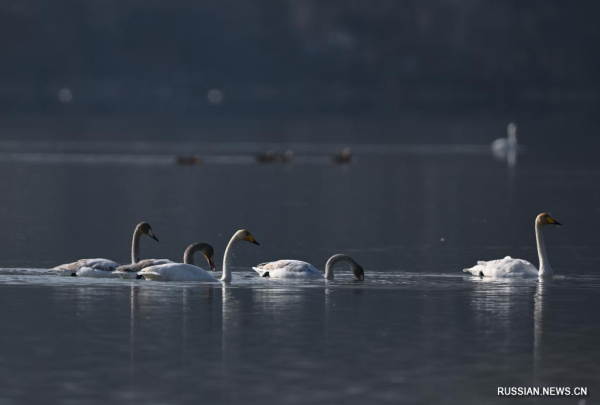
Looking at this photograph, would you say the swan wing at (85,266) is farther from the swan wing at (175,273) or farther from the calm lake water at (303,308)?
the swan wing at (175,273)

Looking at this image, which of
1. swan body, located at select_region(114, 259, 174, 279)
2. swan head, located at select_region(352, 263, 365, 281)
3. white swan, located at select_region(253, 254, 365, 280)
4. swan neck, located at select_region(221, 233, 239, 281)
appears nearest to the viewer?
swan neck, located at select_region(221, 233, 239, 281)

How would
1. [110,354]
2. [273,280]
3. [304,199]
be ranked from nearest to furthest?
[110,354] → [273,280] → [304,199]

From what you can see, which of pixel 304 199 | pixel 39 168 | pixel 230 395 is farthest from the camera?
pixel 39 168

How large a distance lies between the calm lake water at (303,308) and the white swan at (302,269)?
0.70ft

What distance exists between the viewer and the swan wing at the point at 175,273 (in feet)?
86.8

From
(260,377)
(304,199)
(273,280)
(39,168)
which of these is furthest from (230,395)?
(39,168)

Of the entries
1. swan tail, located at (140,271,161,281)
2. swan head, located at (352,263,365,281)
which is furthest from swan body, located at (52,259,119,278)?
swan head, located at (352,263,365,281)

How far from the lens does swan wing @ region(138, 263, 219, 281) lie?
26469mm

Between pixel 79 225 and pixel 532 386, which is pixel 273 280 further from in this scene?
pixel 79 225

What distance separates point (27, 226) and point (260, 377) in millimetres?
20421

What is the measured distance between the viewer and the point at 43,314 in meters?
23.1

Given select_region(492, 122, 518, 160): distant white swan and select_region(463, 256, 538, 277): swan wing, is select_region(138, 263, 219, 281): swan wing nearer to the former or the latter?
select_region(463, 256, 538, 277): swan wing

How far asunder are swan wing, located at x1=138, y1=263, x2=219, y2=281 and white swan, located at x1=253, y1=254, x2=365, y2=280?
1.33 meters

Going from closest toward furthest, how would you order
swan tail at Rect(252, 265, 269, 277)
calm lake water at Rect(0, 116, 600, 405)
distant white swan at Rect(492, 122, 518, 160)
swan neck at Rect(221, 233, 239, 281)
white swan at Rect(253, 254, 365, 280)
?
1. calm lake water at Rect(0, 116, 600, 405)
2. swan neck at Rect(221, 233, 239, 281)
3. white swan at Rect(253, 254, 365, 280)
4. swan tail at Rect(252, 265, 269, 277)
5. distant white swan at Rect(492, 122, 518, 160)
